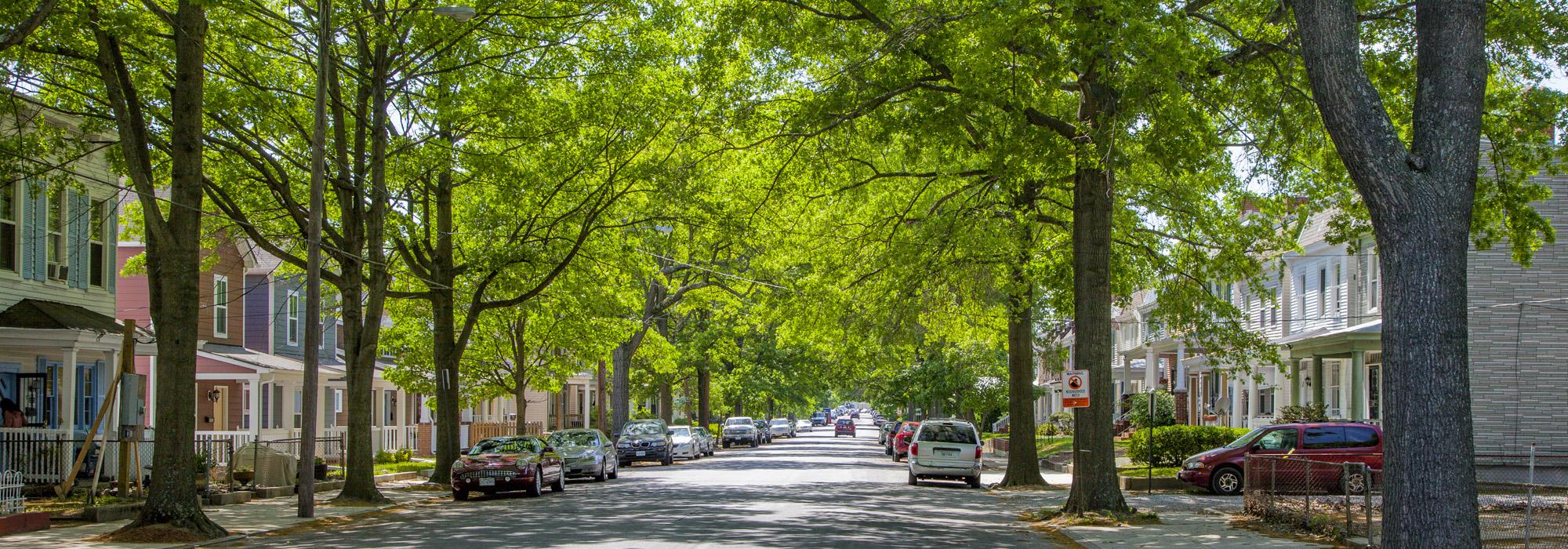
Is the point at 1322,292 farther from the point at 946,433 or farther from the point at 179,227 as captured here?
the point at 179,227

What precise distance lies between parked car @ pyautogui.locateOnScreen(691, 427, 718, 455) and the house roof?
87.6ft

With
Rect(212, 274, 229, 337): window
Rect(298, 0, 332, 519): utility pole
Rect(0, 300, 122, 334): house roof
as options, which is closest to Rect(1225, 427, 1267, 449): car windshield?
Rect(298, 0, 332, 519): utility pole

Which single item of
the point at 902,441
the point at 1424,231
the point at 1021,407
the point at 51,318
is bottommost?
the point at 902,441

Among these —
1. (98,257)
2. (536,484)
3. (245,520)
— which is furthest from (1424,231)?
(98,257)

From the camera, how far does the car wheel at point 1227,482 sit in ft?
89.1

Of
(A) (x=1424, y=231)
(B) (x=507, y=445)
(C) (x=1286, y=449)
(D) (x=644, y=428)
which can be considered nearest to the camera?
(A) (x=1424, y=231)

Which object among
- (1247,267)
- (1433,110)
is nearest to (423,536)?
(1433,110)

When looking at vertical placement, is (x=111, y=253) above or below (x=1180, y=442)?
above

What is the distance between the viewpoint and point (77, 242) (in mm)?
26469

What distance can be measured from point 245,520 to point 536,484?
289 inches

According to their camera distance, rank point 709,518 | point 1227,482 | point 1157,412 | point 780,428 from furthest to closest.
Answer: point 780,428 < point 1157,412 < point 1227,482 < point 709,518

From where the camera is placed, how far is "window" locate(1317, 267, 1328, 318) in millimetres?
37469

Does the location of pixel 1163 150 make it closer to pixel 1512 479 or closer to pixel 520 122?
pixel 520 122

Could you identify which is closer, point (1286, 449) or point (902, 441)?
point (1286, 449)
